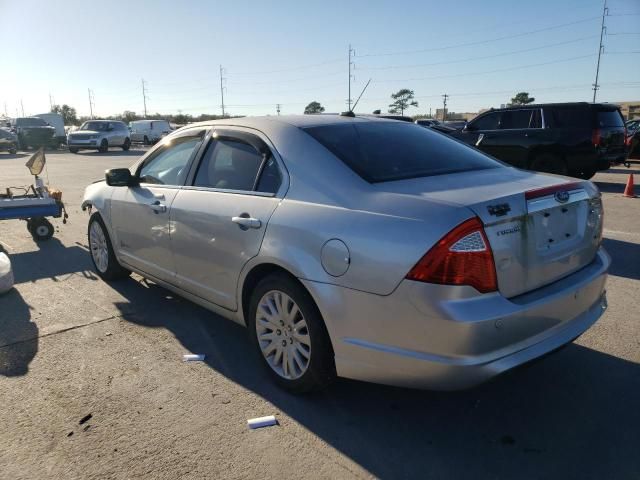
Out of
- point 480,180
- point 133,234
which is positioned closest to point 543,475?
point 480,180

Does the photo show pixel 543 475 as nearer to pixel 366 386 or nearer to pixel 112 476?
pixel 366 386

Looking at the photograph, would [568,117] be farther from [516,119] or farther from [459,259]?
[459,259]

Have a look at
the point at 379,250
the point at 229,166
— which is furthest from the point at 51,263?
the point at 379,250

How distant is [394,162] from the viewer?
312 cm

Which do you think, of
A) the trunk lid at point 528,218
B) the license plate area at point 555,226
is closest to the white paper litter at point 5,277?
the trunk lid at point 528,218

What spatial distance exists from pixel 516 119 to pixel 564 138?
1315 millimetres

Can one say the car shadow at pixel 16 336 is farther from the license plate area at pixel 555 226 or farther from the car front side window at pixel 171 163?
the license plate area at pixel 555 226

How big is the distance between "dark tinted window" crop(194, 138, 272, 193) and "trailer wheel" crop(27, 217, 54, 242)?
15.1 ft

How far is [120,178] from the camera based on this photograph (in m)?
4.50

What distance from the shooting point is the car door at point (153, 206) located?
4047 mm

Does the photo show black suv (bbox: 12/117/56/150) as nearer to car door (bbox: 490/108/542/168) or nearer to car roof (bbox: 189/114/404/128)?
car door (bbox: 490/108/542/168)

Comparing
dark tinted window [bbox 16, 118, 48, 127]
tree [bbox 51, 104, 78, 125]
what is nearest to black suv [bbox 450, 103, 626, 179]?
dark tinted window [bbox 16, 118, 48, 127]

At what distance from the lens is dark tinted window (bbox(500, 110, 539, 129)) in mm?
11683

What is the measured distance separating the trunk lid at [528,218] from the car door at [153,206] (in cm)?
204
